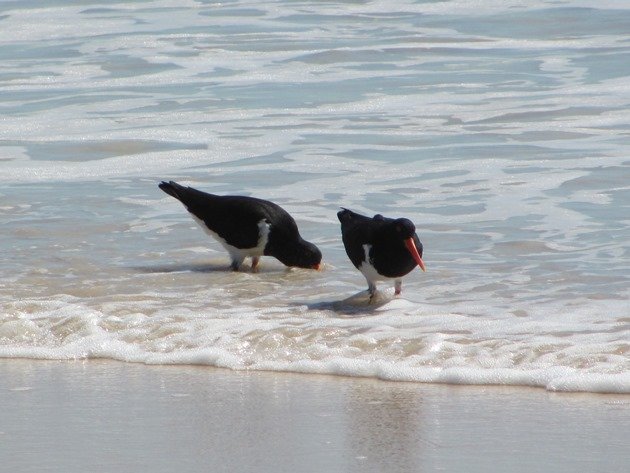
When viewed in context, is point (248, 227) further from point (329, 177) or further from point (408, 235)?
point (329, 177)

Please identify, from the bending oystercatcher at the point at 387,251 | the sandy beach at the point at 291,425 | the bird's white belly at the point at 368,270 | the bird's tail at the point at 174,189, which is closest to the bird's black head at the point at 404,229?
the bending oystercatcher at the point at 387,251

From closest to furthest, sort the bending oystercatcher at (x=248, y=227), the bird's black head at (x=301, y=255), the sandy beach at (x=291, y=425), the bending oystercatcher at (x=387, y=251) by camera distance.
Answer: the sandy beach at (x=291, y=425) → the bending oystercatcher at (x=387, y=251) → the bird's black head at (x=301, y=255) → the bending oystercatcher at (x=248, y=227)

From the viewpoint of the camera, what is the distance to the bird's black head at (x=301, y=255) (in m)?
7.89

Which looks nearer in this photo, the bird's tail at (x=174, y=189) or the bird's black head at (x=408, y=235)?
the bird's black head at (x=408, y=235)

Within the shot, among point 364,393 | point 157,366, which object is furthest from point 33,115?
point 364,393

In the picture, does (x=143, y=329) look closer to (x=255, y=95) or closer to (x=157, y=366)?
(x=157, y=366)

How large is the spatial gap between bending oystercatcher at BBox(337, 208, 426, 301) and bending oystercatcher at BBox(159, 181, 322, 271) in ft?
3.06

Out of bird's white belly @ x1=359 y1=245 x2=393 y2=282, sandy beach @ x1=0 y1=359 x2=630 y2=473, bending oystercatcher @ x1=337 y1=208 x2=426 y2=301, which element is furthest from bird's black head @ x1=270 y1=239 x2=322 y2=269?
sandy beach @ x1=0 y1=359 x2=630 y2=473

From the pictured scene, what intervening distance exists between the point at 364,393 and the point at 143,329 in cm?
163

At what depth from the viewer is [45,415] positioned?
16.0 feet

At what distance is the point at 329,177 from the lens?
1103 centimetres

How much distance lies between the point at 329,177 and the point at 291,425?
643 cm

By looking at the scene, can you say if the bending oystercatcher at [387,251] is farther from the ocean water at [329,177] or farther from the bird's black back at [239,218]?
the bird's black back at [239,218]

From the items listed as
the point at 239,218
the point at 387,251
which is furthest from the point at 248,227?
the point at 387,251
